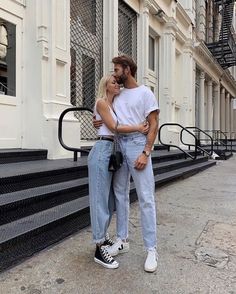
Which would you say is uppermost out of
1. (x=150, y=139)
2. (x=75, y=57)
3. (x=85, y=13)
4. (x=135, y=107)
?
(x=85, y=13)

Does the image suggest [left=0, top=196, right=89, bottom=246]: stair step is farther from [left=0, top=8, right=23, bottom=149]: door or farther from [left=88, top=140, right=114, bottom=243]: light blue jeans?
[left=0, top=8, right=23, bottom=149]: door

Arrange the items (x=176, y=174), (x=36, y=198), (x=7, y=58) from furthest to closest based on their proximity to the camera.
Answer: (x=176, y=174) → (x=7, y=58) → (x=36, y=198)

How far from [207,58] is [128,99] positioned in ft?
52.2

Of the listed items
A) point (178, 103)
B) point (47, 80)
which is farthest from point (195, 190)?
point (178, 103)

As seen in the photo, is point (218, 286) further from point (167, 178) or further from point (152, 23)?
point (152, 23)

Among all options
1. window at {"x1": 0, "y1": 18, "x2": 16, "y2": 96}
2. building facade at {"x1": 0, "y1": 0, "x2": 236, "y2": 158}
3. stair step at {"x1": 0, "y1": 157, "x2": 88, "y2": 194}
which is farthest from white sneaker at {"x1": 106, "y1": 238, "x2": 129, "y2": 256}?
window at {"x1": 0, "y1": 18, "x2": 16, "y2": 96}

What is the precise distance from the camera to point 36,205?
347cm

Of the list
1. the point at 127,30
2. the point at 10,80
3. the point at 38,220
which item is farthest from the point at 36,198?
the point at 127,30

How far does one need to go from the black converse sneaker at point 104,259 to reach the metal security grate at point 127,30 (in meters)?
7.36

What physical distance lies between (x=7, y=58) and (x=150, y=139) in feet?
12.2

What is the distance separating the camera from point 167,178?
6.50 metres

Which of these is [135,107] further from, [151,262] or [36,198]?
[36,198]

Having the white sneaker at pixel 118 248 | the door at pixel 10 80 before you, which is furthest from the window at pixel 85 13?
the white sneaker at pixel 118 248

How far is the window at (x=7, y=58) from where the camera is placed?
5441 millimetres
